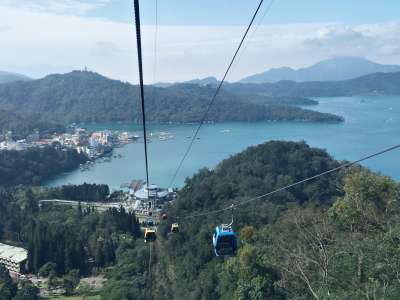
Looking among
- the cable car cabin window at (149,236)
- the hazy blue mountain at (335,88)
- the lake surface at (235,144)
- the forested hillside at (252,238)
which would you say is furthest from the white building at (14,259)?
the hazy blue mountain at (335,88)

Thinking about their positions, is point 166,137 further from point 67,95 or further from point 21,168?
point 67,95

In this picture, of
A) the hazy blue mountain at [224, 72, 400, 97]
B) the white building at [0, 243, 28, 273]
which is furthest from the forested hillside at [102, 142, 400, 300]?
the hazy blue mountain at [224, 72, 400, 97]

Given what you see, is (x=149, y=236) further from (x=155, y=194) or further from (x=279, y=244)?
(x=155, y=194)

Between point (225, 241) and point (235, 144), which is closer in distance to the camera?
point (225, 241)

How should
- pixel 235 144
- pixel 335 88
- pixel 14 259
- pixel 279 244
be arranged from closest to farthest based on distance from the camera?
pixel 279 244 → pixel 14 259 → pixel 235 144 → pixel 335 88

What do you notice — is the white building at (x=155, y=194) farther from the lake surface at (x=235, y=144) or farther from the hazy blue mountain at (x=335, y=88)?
the hazy blue mountain at (x=335, y=88)

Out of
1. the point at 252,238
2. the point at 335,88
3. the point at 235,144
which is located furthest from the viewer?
the point at 335,88

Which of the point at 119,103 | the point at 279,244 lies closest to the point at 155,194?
the point at 279,244
